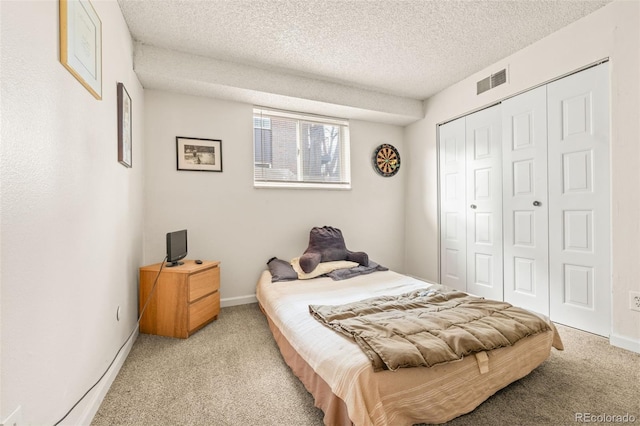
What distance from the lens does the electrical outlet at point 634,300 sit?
2.00 metres

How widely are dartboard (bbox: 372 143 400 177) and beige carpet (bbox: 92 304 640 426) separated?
8.99 feet

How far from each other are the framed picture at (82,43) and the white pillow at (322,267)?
2.19 m

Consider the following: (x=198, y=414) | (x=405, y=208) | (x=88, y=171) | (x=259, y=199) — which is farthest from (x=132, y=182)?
(x=405, y=208)

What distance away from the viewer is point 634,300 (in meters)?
2.02

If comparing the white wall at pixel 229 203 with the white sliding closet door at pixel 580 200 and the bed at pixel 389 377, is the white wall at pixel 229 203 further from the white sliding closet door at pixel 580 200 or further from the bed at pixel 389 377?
the white sliding closet door at pixel 580 200

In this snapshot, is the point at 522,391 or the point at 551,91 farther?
the point at 551,91

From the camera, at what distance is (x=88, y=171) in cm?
143

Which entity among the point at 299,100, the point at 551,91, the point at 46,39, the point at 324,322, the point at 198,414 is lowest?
the point at 198,414

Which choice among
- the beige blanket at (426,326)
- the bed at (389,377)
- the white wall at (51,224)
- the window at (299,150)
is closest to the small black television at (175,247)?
the white wall at (51,224)

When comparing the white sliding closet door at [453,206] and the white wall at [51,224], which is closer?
the white wall at [51,224]

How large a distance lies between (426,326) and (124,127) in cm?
249

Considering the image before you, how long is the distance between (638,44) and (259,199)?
3551 mm

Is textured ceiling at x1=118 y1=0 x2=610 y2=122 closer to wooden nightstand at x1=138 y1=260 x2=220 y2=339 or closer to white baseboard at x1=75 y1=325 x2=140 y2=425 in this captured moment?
wooden nightstand at x1=138 y1=260 x2=220 y2=339

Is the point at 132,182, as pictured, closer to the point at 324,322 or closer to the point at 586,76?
the point at 324,322
